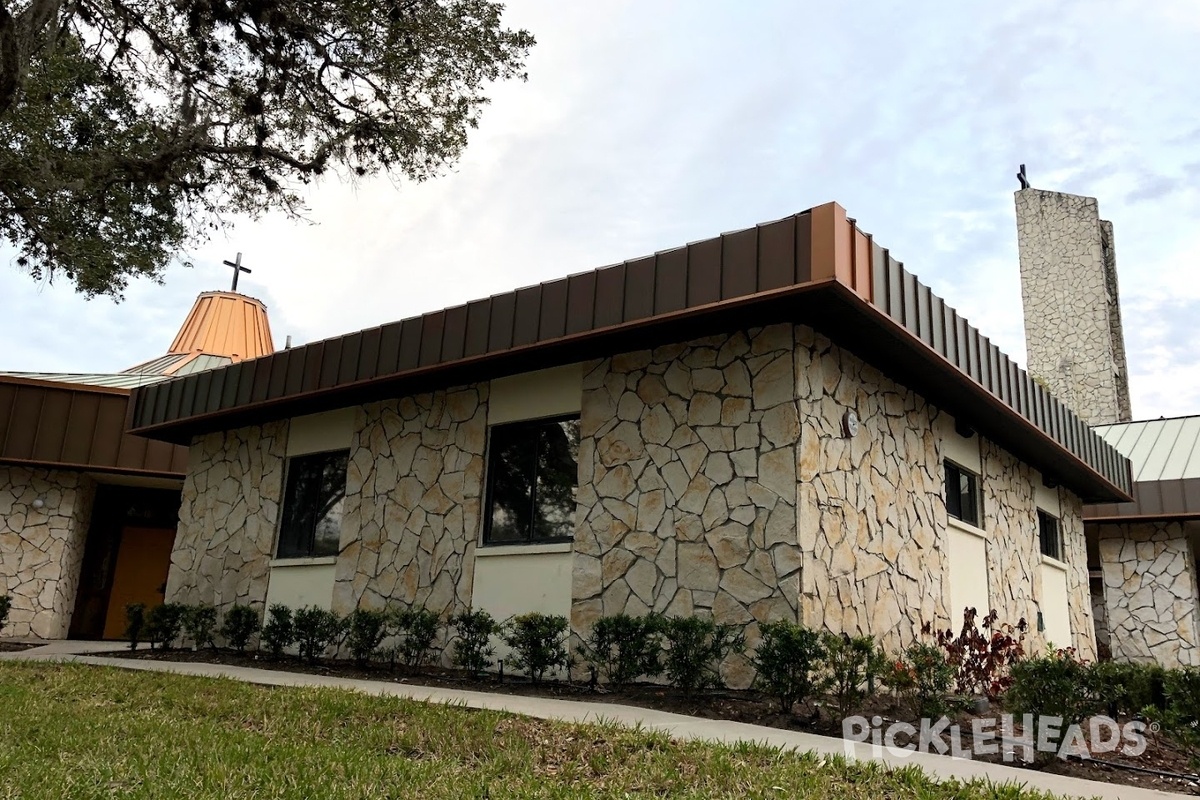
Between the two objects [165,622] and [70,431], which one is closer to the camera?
[165,622]

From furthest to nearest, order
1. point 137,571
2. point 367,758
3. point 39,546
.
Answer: point 137,571
point 39,546
point 367,758

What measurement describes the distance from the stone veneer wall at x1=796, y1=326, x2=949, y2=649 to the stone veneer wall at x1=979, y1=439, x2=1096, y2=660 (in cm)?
136

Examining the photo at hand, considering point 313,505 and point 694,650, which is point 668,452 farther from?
point 313,505

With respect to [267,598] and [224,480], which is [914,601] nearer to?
[267,598]

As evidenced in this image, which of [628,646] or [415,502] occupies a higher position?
[415,502]

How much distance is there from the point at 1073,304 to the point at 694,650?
28.2 meters

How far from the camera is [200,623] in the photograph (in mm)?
12414

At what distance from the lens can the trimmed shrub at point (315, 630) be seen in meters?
10.6

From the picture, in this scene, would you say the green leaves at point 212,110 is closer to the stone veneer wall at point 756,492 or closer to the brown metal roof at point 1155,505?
the stone veneer wall at point 756,492

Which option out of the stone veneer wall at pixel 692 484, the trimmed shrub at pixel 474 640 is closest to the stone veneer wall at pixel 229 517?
the trimmed shrub at pixel 474 640

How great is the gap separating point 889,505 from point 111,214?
971cm

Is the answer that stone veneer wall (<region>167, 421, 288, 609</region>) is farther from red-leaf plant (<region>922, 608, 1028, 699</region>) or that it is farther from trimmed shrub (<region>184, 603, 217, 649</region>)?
red-leaf plant (<region>922, 608, 1028, 699</region>)

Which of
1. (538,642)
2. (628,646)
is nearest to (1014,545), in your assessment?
(628,646)

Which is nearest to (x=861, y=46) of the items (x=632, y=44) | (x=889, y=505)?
(x=632, y=44)
